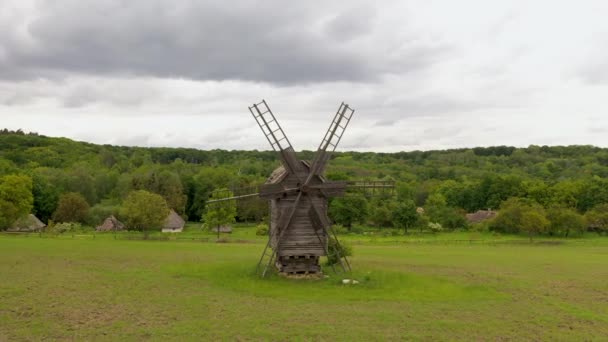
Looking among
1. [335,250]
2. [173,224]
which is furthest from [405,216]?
[335,250]

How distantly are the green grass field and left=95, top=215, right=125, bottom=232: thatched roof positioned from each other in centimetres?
2945

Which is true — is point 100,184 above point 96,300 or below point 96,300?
above

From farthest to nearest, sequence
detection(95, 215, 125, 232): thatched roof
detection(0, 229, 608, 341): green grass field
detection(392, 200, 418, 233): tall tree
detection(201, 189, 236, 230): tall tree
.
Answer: detection(392, 200, 418, 233): tall tree < detection(95, 215, 125, 232): thatched roof < detection(201, 189, 236, 230): tall tree < detection(0, 229, 608, 341): green grass field

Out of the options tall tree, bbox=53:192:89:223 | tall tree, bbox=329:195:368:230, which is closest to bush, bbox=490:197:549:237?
tall tree, bbox=329:195:368:230

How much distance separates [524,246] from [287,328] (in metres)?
45.1

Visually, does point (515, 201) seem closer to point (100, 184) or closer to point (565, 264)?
point (565, 264)

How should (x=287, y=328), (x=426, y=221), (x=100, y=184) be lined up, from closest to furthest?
(x=287, y=328), (x=426, y=221), (x=100, y=184)

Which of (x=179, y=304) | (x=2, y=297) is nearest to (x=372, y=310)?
(x=179, y=304)

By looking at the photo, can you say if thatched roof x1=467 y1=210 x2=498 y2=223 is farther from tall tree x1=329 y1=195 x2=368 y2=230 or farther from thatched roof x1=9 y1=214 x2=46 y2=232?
thatched roof x1=9 y1=214 x2=46 y2=232

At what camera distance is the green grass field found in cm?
1847

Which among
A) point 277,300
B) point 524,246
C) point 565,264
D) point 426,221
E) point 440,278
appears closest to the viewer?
point 277,300

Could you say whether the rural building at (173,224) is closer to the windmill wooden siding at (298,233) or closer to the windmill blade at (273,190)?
the windmill wooden siding at (298,233)

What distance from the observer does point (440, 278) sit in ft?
98.1

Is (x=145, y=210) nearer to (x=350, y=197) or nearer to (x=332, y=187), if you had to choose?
(x=350, y=197)
